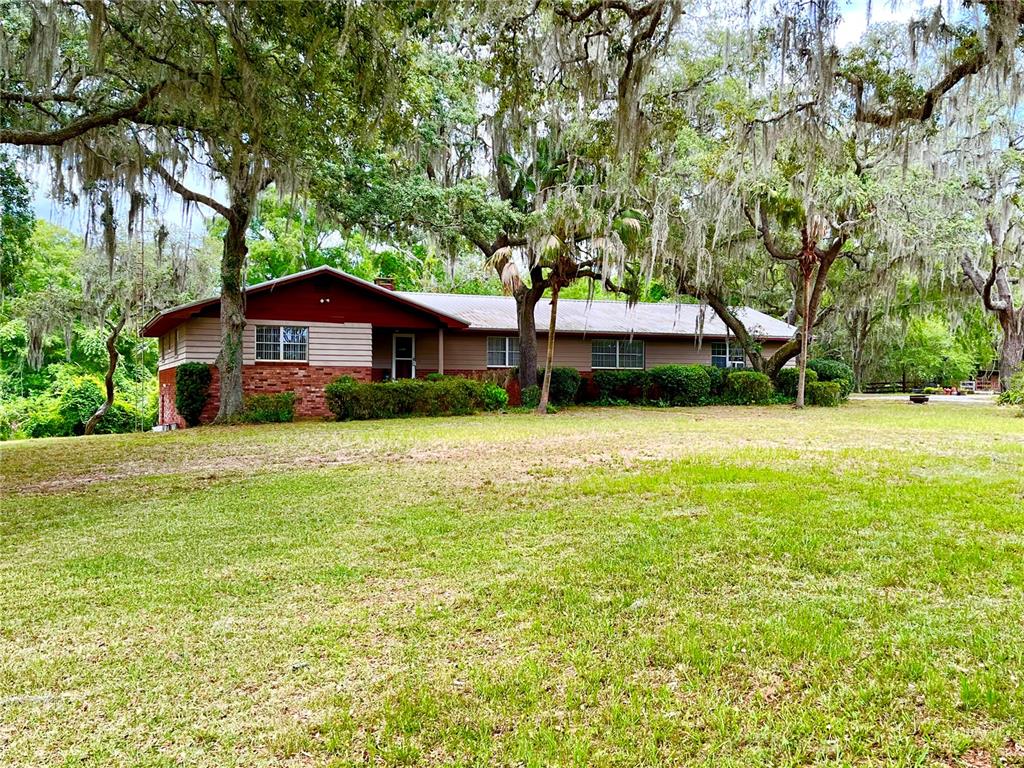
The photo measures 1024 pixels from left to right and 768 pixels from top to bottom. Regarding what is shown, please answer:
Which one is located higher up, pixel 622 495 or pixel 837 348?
pixel 837 348

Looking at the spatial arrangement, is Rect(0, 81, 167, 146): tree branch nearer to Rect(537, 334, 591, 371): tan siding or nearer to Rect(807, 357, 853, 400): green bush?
Rect(537, 334, 591, 371): tan siding

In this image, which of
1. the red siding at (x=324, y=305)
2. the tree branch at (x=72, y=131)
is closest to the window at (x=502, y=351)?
the red siding at (x=324, y=305)

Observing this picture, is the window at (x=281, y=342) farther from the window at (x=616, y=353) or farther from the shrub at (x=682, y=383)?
the shrub at (x=682, y=383)

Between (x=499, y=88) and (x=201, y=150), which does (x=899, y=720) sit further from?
(x=201, y=150)

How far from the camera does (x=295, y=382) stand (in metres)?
17.1

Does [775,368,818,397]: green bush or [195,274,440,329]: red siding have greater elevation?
[195,274,440,329]: red siding

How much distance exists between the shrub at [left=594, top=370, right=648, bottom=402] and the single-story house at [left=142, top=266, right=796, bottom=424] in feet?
3.86

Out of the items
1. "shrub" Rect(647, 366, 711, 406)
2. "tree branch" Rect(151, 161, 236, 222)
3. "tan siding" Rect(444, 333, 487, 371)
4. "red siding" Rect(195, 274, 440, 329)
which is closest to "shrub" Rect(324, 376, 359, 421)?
"red siding" Rect(195, 274, 440, 329)

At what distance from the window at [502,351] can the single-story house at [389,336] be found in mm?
32

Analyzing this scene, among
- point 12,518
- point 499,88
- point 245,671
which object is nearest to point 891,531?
point 245,671

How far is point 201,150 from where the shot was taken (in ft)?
30.4

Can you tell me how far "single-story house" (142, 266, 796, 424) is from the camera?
16734 mm

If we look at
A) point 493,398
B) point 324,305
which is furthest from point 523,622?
point 324,305

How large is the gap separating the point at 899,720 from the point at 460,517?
11.7 feet
